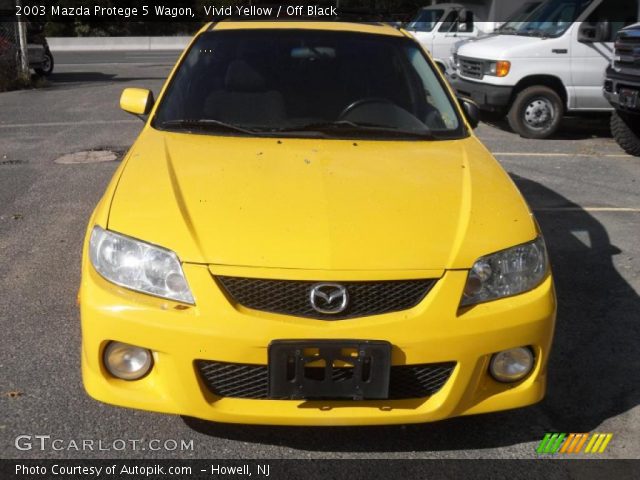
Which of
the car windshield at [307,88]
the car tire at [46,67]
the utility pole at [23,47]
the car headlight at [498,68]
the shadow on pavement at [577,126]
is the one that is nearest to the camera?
the car windshield at [307,88]

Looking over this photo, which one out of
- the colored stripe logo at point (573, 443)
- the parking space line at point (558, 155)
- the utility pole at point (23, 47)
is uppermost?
the colored stripe logo at point (573, 443)

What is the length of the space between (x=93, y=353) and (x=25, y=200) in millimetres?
4292

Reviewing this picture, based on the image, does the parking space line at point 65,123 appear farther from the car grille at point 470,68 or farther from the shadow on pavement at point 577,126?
the shadow on pavement at point 577,126

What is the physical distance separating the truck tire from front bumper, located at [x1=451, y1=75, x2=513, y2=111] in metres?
1.54

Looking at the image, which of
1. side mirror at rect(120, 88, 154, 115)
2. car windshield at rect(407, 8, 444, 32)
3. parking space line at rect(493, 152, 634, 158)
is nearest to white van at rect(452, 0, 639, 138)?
parking space line at rect(493, 152, 634, 158)

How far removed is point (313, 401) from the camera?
2.91m

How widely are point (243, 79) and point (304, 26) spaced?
63 centimetres

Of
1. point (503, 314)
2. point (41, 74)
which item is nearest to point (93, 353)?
point (503, 314)

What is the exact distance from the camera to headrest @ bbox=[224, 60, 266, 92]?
438cm

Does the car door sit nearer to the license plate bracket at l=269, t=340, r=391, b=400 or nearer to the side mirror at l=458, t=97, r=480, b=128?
the side mirror at l=458, t=97, r=480, b=128

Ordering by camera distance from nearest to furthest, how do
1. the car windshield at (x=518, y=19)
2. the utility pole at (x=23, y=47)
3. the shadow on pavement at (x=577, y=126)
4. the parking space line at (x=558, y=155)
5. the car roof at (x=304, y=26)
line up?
the car roof at (x=304, y=26), the parking space line at (x=558, y=155), the shadow on pavement at (x=577, y=126), the car windshield at (x=518, y=19), the utility pole at (x=23, y=47)

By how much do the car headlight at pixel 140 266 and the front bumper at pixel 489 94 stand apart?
331 inches

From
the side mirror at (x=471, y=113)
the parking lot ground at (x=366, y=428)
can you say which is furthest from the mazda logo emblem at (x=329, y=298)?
the side mirror at (x=471, y=113)

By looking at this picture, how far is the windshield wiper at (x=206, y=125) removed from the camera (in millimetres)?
4078
